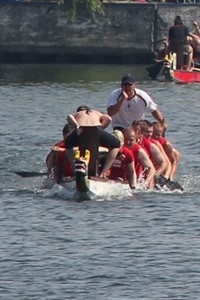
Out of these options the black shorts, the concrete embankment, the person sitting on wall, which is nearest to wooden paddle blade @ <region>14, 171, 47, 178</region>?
the black shorts

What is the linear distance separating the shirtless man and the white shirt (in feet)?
3.43

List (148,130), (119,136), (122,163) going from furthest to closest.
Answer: (148,130) < (122,163) < (119,136)

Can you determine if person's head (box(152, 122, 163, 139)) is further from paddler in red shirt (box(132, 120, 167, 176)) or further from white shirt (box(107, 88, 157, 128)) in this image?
paddler in red shirt (box(132, 120, 167, 176))

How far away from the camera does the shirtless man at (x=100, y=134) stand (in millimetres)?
23906

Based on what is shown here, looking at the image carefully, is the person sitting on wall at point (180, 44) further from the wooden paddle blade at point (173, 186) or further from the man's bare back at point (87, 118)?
the man's bare back at point (87, 118)

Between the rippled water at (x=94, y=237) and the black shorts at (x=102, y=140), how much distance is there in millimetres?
768

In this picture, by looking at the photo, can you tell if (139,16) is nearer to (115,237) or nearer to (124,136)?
(124,136)

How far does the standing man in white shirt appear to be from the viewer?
25422 mm

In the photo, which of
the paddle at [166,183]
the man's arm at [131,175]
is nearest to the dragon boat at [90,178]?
the man's arm at [131,175]

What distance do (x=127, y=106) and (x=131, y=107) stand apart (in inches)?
2.8

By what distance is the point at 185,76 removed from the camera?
148 feet

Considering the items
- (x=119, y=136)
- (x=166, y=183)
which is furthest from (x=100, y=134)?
(x=166, y=183)

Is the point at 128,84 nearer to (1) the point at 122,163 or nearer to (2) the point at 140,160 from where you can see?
(2) the point at 140,160

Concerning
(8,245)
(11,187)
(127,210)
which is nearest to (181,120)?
(11,187)
